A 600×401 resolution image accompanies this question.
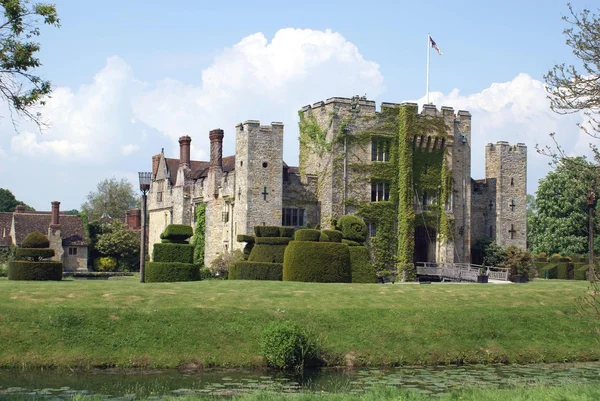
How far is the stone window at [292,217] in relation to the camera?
57.5 m

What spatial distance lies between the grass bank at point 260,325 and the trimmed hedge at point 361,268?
6.87 m

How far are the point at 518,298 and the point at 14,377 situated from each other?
2081cm

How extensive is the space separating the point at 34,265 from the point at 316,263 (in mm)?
13493

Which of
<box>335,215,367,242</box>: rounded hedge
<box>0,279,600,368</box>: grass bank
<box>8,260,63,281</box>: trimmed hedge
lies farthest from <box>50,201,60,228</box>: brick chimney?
<box>0,279,600,368</box>: grass bank

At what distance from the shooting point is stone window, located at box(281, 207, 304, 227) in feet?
189

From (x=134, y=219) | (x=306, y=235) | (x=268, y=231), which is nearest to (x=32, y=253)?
(x=268, y=231)

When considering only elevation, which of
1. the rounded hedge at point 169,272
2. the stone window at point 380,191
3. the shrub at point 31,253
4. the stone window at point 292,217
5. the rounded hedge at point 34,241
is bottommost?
the rounded hedge at point 169,272

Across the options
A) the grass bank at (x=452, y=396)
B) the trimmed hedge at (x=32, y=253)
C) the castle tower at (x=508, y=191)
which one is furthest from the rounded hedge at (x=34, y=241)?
the castle tower at (x=508, y=191)

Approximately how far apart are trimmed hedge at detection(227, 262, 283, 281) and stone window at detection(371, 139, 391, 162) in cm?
1630

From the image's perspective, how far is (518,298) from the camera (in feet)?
122

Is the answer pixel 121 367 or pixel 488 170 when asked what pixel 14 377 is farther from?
pixel 488 170

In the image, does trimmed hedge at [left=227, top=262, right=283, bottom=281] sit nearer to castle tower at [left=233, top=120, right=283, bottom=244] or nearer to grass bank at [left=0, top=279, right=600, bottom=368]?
grass bank at [left=0, top=279, right=600, bottom=368]

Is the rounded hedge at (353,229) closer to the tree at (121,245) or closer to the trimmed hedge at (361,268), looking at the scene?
the trimmed hedge at (361,268)

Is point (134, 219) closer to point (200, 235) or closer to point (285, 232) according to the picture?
point (200, 235)
